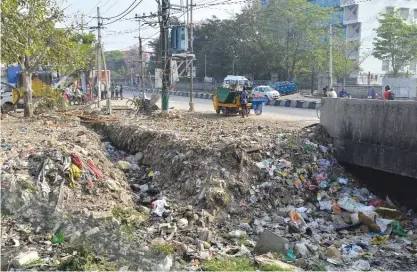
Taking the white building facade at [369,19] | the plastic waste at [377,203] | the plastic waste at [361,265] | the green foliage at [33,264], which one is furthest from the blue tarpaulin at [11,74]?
the white building facade at [369,19]

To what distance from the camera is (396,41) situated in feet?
111

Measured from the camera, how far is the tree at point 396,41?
32.8 meters

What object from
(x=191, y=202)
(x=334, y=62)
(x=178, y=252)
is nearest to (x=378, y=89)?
(x=334, y=62)

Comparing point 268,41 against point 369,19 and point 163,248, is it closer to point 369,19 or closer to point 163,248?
point 369,19

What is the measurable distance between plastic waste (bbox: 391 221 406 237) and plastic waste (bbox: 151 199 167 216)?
12.5ft

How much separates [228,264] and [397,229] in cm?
353

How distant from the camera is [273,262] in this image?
5.14m

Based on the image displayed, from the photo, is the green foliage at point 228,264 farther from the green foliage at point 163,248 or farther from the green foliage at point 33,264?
the green foliage at point 33,264

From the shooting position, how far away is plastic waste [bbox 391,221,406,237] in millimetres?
6938

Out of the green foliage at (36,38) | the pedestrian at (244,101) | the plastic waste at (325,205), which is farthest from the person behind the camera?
the pedestrian at (244,101)

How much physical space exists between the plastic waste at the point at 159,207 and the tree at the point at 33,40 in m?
5.51

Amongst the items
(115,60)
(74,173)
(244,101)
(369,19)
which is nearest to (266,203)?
(74,173)

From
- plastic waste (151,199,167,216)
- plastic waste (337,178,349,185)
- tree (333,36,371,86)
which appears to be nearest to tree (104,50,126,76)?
tree (333,36,371,86)

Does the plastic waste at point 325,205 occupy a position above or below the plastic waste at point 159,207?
below
